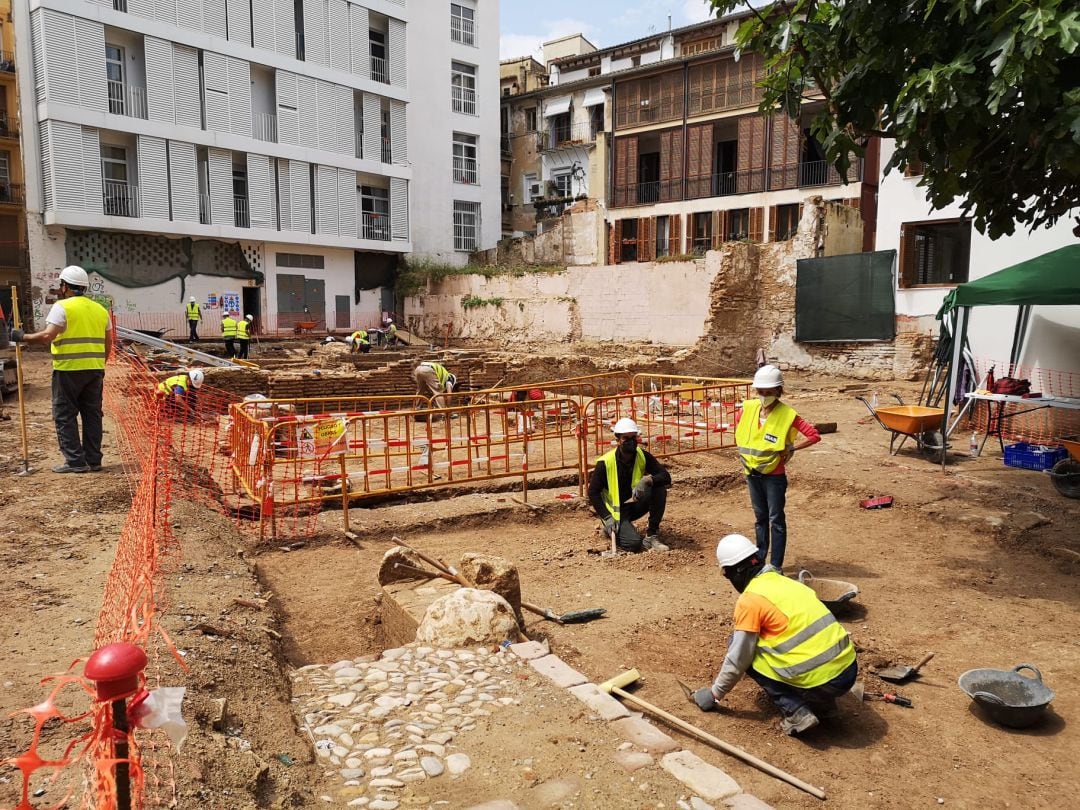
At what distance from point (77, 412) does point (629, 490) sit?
17.4 ft

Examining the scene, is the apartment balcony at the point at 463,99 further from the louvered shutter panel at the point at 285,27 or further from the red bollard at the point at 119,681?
the red bollard at the point at 119,681

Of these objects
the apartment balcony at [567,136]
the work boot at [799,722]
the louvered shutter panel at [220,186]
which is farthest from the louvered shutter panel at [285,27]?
the work boot at [799,722]

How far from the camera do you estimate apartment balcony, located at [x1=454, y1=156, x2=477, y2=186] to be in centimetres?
3772

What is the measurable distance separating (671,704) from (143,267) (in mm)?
27670

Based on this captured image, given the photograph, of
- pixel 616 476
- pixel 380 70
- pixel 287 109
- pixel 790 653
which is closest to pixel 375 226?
pixel 287 109

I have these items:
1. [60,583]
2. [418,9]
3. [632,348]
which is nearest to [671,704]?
[60,583]

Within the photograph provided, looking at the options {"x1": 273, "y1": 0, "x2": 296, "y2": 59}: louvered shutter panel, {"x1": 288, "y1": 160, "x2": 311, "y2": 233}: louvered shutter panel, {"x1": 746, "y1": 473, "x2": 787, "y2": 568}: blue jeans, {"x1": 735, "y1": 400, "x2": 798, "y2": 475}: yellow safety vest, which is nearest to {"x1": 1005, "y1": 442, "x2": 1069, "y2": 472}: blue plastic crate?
{"x1": 746, "y1": 473, "x2": 787, "y2": 568}: blue jeans

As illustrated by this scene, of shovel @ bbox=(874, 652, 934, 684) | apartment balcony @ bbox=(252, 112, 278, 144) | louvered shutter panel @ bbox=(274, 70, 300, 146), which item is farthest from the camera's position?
louvered shutter panel @ bbox=(274, 70, 300, 146)

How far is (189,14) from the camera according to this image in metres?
27.0

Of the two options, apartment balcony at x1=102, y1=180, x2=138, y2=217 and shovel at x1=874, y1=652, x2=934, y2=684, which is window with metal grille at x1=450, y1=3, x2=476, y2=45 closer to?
apartment balcony at x1=102, y1=180, x2=138, y2=217

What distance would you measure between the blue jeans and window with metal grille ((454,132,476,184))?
34.0m

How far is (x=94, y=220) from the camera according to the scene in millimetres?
25047

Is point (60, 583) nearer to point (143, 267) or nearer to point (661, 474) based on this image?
point (661, 474)

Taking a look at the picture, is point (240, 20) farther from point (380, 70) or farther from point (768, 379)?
point (768, 379)
